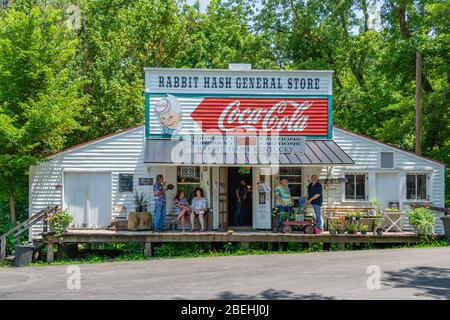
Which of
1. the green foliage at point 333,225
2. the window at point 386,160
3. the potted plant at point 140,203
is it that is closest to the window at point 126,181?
the potted plant at point 140,203

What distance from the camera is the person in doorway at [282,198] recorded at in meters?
16.3

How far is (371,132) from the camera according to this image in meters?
28.4

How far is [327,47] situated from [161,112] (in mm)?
15140

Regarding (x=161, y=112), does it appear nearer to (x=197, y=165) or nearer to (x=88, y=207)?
(x=197, y=165)

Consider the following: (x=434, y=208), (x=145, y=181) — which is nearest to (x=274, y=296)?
(x=145, y=181)

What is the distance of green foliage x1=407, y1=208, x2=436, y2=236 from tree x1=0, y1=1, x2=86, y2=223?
11.0m

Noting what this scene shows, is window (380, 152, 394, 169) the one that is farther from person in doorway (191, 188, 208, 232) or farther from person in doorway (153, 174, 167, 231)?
person in doorway (153, 174, 167, 231)

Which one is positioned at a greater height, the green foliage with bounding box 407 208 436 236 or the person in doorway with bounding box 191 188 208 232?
the person in doorway with bounding box 191 188 208 232

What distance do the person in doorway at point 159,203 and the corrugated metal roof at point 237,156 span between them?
2.40 ft

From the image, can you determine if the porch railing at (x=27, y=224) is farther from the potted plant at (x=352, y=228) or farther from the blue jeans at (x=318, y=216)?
the potted plant at (x=352, y=228)

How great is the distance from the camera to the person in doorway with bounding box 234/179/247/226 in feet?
59.1

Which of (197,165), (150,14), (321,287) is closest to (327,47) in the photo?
(150,14)

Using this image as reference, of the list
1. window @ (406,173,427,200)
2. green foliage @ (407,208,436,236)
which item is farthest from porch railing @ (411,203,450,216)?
green foliage @ (407,208,436,236)

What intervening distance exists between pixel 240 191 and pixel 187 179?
70.2 inches
